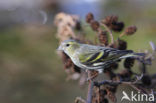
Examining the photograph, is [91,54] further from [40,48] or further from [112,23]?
[40,48]

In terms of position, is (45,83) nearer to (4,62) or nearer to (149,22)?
(4,62)

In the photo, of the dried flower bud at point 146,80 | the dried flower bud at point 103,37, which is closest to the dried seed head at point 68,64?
the dried flower bud at point 103,37

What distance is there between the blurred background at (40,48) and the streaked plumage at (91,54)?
374 mm

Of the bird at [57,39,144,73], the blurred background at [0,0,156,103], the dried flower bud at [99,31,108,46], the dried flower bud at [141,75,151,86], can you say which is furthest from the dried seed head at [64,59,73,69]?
the blurred background at [0,0,156,103]

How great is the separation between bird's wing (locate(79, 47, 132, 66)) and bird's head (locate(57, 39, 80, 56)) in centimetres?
7

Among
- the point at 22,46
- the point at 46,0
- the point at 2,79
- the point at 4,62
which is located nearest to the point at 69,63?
the point at 2,79

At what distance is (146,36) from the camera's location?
4.97 meters

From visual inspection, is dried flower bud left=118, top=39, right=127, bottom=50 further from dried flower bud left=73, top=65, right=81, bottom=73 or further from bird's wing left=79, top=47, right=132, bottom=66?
dried flower bud left=73, top=65, right=81, bottom=73

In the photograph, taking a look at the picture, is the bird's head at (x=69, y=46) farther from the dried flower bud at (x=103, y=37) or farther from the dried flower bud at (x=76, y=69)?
the dried flower bud at (x=103, y=37)

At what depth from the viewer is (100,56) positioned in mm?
1647

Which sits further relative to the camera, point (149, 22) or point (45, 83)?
point (149, 22)

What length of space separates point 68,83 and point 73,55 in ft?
Result: 5.53

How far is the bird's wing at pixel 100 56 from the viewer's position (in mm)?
1508

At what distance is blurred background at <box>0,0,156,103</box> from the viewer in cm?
304
